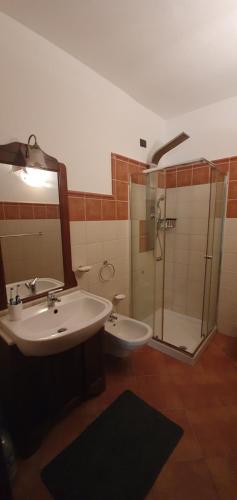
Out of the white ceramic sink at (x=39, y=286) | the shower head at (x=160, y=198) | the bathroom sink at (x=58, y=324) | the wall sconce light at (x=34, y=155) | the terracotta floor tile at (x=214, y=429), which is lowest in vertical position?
the terracotta floor tile at (x=214, y=429)

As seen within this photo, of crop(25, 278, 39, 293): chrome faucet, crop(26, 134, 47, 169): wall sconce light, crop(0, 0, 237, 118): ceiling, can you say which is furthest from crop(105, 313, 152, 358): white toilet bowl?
crop(0, 0, 237, 118): ceiling

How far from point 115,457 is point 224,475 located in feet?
2.03

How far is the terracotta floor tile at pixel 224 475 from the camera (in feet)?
3.57

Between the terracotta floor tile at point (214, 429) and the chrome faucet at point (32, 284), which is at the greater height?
the chrome faucet at point (32, 284)

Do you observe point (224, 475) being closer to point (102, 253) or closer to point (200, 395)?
point (200, 395)

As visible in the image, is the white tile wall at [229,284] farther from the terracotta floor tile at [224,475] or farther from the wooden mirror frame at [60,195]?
the wooden mirror frame at [60,195]

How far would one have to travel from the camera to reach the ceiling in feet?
3.95

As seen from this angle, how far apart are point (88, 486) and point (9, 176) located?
6.04ft

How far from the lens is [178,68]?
171cm

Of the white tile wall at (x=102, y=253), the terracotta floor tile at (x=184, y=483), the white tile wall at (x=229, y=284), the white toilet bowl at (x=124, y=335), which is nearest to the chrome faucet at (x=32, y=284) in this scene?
the white tile wall at (x=102, y=253)

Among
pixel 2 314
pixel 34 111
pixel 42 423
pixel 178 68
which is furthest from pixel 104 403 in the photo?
pixel 178 68

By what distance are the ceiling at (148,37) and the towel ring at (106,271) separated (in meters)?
1.67

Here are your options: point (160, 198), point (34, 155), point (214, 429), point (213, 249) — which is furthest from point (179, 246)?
point (34, 155)

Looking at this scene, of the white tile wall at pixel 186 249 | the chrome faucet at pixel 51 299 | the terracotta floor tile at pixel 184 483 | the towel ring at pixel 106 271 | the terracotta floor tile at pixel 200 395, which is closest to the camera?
the terracotta floor tile at pixel 184 483
